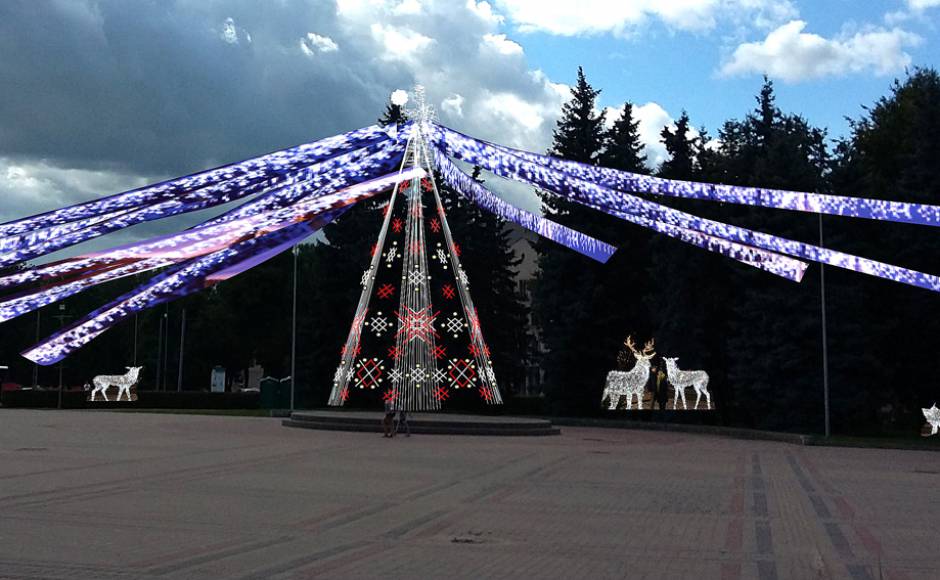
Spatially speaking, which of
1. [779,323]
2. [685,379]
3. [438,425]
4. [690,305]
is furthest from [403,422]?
[690,305]

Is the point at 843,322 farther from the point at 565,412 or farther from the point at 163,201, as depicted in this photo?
the point at 163,201

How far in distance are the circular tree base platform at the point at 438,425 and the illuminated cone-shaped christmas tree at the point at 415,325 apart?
4.48 feet

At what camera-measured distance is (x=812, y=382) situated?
33062mm

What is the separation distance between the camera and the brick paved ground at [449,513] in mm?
8750

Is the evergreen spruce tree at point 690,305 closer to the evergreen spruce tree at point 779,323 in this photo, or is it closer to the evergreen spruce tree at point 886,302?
the evergreen spruce tree at point 779,323

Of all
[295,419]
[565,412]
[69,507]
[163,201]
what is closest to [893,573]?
[69,507]

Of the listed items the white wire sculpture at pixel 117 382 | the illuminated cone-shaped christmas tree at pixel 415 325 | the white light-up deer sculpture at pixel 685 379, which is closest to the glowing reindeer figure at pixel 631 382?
the white light-up deer sculpture at pixel 685 379

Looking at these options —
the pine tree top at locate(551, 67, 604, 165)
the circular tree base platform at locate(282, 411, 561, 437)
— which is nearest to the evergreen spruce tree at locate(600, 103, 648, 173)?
the pine tree top at locate(551, 67, 604, 165)

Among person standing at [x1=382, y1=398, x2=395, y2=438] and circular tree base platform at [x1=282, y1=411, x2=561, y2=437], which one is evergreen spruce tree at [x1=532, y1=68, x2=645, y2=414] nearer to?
circular tree base platform at [x1=282, y1=411, x2=561, y2=437]

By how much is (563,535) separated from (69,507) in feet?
19.5

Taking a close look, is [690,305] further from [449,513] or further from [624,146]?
[449,513]

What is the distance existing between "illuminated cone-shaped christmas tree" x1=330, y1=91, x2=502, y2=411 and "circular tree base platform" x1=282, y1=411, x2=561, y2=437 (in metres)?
1.36

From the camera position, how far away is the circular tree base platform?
28.6m

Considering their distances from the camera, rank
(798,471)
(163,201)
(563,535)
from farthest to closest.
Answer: (798,471) < (163,201) < (563,535)
